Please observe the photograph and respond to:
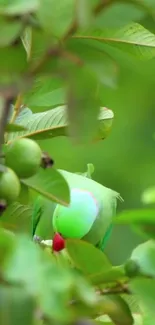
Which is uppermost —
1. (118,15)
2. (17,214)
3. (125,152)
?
(118,15)

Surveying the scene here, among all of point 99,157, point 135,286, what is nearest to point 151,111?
point 99,157

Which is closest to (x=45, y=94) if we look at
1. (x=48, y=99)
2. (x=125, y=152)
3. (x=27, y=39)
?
(x=48, y=99)

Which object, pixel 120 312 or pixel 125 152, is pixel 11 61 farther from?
pixel 125 152

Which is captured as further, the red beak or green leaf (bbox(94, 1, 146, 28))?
the red beak

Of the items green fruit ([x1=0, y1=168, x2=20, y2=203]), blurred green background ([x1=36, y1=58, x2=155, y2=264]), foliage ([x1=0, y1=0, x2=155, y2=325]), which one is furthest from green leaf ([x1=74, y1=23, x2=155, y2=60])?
blurred green background ([x1=36, y1=58, x2=155, y2=264])

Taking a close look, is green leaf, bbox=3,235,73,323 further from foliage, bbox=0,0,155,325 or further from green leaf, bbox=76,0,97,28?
green leaf, bbox=76,0,97,28

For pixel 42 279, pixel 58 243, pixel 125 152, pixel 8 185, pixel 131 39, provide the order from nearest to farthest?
pixel 42 279
pixel 8 185
pixel 131 39
pixel 58 243
pixel 125 152

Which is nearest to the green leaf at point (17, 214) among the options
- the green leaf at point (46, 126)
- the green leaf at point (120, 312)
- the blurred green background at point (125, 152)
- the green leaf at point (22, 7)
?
the green leaf at point (46, 126)
